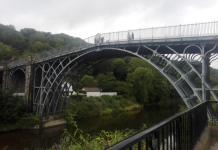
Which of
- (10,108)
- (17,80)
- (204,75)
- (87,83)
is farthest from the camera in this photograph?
(87,83)

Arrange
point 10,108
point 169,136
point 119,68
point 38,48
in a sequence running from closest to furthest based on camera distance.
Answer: point 169,136 < point 10,108 < point 38,48 < point 119,68

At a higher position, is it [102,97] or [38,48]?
[38,48]

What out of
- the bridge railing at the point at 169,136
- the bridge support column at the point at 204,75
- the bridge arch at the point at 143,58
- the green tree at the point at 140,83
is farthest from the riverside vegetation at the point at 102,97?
the bridge support column at the point at 204,75

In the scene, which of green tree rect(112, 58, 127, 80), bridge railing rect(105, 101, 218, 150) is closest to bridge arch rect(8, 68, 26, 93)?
bridge railing rect(105, 101, 218, 150)

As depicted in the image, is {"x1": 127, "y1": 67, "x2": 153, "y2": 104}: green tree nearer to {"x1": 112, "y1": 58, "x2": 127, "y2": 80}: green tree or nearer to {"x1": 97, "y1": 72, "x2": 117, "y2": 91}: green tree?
{"x1": 97, "y1": 72, "x2": 117, "y2": 91}: green tree

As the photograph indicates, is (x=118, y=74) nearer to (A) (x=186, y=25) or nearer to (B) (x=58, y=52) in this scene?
(B) (x=58, y=52)

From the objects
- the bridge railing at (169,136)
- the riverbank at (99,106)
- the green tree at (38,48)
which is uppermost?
the green tree at (38,48)

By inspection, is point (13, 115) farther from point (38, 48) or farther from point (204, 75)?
point (38, 48)

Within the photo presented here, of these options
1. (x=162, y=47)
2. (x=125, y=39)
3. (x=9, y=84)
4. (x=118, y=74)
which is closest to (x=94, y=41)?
(x=125, y=39)

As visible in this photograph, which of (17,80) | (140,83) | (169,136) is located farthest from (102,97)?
(169,136)

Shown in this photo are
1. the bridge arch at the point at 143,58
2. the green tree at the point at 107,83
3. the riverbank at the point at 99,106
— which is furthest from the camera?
the green tree at the point at 107,83

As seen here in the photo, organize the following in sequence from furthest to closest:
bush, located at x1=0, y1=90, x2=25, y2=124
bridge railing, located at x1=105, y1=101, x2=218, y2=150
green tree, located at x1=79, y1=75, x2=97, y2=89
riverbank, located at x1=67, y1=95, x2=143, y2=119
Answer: green tree, located at x1=79, y1=75, x2=97, y2=89, riverbank, located at x1=67, y1=95, x2=143, y2=119, bush, located at x1=0, y1=90, x2=25, y2=124, bridge railing, located at x1=105, y1=101, x2=218, y2=150

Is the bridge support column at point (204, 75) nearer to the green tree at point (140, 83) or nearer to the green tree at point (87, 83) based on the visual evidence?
the green tree at point (140, 83)

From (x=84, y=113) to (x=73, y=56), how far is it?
969 cm
